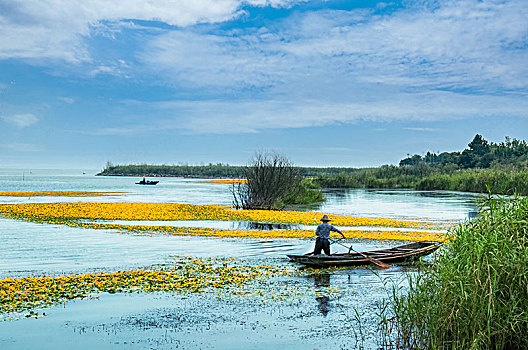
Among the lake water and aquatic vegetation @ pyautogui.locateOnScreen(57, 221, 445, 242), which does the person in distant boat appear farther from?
aquatic vegetation @ pyautogui.locateOnScreen(57, 221, 445, 242)

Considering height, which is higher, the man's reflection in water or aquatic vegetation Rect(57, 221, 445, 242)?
aquatic vegetation Rect(57, 221, 445, 242)

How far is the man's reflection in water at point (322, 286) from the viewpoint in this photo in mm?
13289

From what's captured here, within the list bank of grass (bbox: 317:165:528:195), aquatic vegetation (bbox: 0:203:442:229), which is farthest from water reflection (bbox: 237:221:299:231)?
bank of grass (bbox: 317:165:528:195)

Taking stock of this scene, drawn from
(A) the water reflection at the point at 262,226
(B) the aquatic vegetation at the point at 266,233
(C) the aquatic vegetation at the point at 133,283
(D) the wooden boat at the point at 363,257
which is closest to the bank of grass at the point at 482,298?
(C) the aquatic vegetation at the point at 133,283

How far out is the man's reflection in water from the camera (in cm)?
1329

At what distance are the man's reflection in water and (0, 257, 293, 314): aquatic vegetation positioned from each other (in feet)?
4.01

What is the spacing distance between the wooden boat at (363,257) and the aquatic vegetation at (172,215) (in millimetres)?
14057

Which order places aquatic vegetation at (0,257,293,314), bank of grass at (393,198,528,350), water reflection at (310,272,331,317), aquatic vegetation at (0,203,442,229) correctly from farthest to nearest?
aquatic vegetation at (0,203,442,229) → aquatic vegetation at (0,257,293,314) → water reflection at (310,272,331,317) → bank of grass at (393,198,528,350)

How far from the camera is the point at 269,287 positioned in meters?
15.4

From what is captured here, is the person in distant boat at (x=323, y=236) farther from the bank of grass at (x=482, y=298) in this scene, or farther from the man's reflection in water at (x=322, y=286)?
the bank of grass at (x=482, y=298)

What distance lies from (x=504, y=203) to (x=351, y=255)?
9.30 m

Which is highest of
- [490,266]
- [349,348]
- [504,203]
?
[504,203]

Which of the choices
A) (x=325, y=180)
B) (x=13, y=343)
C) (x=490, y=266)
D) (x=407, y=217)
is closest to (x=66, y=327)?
(x=13, y=343)

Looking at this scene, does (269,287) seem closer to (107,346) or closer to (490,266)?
(107,346)
